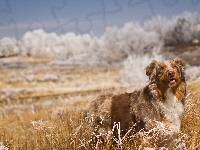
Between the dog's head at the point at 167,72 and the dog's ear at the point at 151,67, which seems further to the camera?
the dog's ear at the point at 151,67

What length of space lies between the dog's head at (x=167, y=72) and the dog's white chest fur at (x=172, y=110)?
19cm

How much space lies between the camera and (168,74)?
20.7 ft

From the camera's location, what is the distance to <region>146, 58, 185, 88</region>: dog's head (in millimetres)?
6328

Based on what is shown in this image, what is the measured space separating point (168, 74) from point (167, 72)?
0.06 m

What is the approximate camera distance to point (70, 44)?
366ft

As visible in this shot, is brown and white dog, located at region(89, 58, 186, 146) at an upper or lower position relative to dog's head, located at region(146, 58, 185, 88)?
lower

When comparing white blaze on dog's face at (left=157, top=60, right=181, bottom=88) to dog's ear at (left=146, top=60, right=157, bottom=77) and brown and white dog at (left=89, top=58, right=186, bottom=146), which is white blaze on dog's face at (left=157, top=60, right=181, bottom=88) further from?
dog's ear at (left=146, top=60, right=157, bottom=77)

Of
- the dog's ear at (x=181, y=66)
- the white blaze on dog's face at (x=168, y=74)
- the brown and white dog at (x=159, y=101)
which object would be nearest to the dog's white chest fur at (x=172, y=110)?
the brown and white dog at (x=159, y=101)

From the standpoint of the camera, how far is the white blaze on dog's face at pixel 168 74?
6.32 metres

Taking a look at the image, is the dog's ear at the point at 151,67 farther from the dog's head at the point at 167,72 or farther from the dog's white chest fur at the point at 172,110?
the dog's white chest fur at the point at 172,110

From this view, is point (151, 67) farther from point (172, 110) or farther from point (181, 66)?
point (172, 110)

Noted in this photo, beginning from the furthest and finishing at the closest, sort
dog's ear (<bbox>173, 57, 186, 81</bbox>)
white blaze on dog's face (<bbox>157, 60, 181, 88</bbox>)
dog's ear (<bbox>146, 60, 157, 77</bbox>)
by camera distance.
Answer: dog's ear (<bbox>146, 60, 157, 77</bbox>) → dog's ear (<bbox>173, 57, 186, 81</bbox>) → white blaze on dog's face (<bbox>157, 60, 181, 88</bbox>)

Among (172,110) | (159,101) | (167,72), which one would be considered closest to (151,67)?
(167,72)

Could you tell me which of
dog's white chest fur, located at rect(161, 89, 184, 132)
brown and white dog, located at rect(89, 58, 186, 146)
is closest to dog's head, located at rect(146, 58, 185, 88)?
brown and white dog, located at rect(89, 58, 186, 146)
